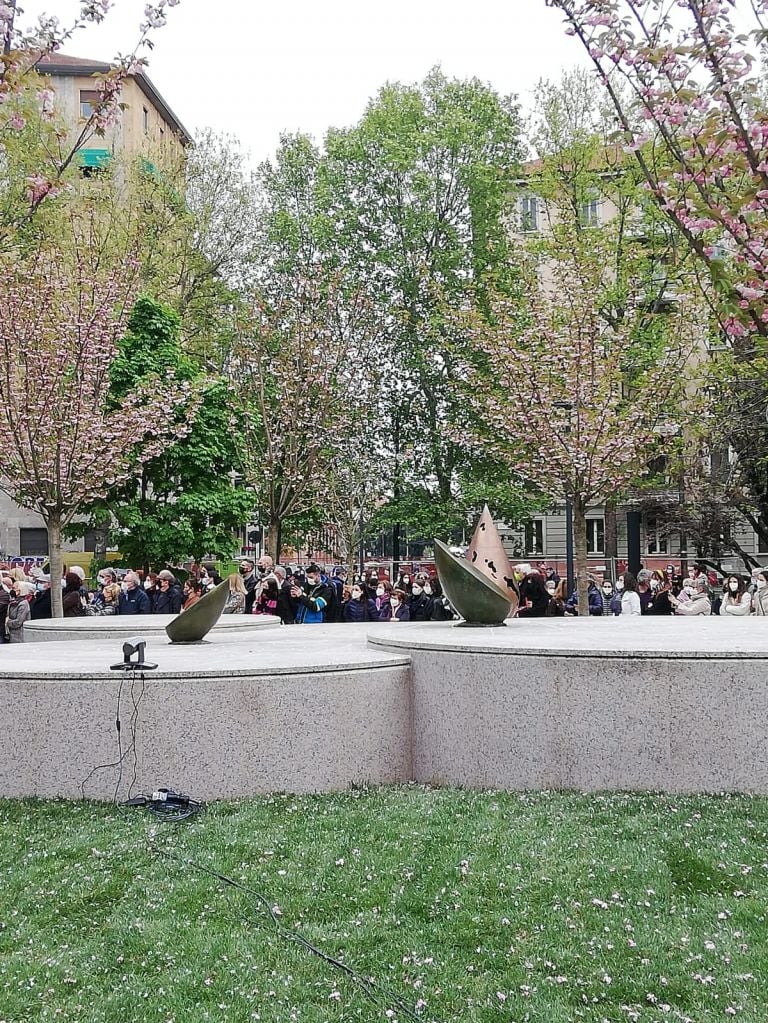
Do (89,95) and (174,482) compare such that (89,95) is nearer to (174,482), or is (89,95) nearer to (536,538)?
(536,538)

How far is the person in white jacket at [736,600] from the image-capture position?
52.3 feet

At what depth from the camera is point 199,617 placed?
430 inches

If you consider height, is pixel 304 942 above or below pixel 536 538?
below

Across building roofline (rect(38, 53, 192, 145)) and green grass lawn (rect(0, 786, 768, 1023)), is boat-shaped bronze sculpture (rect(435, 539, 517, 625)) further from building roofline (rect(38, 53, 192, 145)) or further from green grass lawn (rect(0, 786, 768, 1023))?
building roofline (rect(38, 53, 192, 145))

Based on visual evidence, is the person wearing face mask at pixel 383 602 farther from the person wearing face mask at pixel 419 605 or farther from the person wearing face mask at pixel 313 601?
the person wearing face mask at pixel 313 601

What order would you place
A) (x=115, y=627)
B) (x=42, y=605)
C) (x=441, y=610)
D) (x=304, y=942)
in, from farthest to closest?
(x=42, y=605) → (x=441, y=610) → (x=115, y=627) → (x=304, y=942)

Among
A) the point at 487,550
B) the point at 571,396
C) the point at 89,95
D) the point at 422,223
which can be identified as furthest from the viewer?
the point at 89,95

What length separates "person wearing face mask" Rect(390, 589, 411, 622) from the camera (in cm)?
1708

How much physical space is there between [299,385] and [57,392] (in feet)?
32.9

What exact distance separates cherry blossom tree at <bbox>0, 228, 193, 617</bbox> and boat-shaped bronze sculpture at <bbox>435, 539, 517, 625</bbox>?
9.01 m

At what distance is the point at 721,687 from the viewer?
7.12 m

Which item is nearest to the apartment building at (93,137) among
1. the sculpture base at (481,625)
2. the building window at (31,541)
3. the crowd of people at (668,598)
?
the building window at (31,541)

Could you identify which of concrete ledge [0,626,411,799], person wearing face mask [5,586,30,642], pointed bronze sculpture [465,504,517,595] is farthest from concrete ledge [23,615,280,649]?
concrete ledge [0,626,411,799]

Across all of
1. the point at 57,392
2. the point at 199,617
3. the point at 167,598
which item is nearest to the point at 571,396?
the point at 167,598
